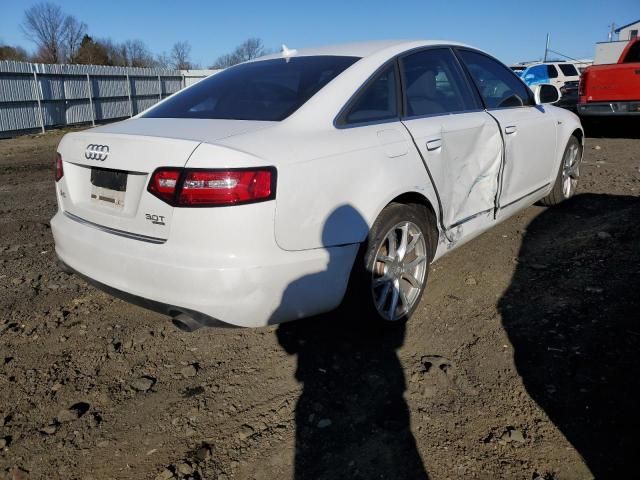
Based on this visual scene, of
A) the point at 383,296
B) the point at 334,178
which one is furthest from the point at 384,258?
the point at 334,178

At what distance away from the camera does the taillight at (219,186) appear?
7.11ft

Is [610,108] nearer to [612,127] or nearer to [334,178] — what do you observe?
[612,127]

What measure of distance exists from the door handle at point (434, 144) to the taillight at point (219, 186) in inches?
46.2

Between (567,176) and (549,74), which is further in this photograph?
(549,74)

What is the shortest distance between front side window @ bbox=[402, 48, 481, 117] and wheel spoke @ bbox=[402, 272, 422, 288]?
94 cm

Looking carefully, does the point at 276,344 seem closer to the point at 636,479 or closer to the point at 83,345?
the point at 83,345

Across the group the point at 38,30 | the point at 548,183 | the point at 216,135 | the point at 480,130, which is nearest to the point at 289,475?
the point at 216,135

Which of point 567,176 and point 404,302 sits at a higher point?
point 567,176

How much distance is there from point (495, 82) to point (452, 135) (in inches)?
49.1

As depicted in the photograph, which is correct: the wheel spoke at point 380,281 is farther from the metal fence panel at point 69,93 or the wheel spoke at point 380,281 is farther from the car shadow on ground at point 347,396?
the metal fence panel at point 69,93

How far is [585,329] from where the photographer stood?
301 centimetres

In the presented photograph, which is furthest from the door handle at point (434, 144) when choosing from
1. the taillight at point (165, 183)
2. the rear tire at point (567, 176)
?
the rear tire at point (567, 176)

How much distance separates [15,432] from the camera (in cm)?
233

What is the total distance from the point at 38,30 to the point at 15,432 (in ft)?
208
